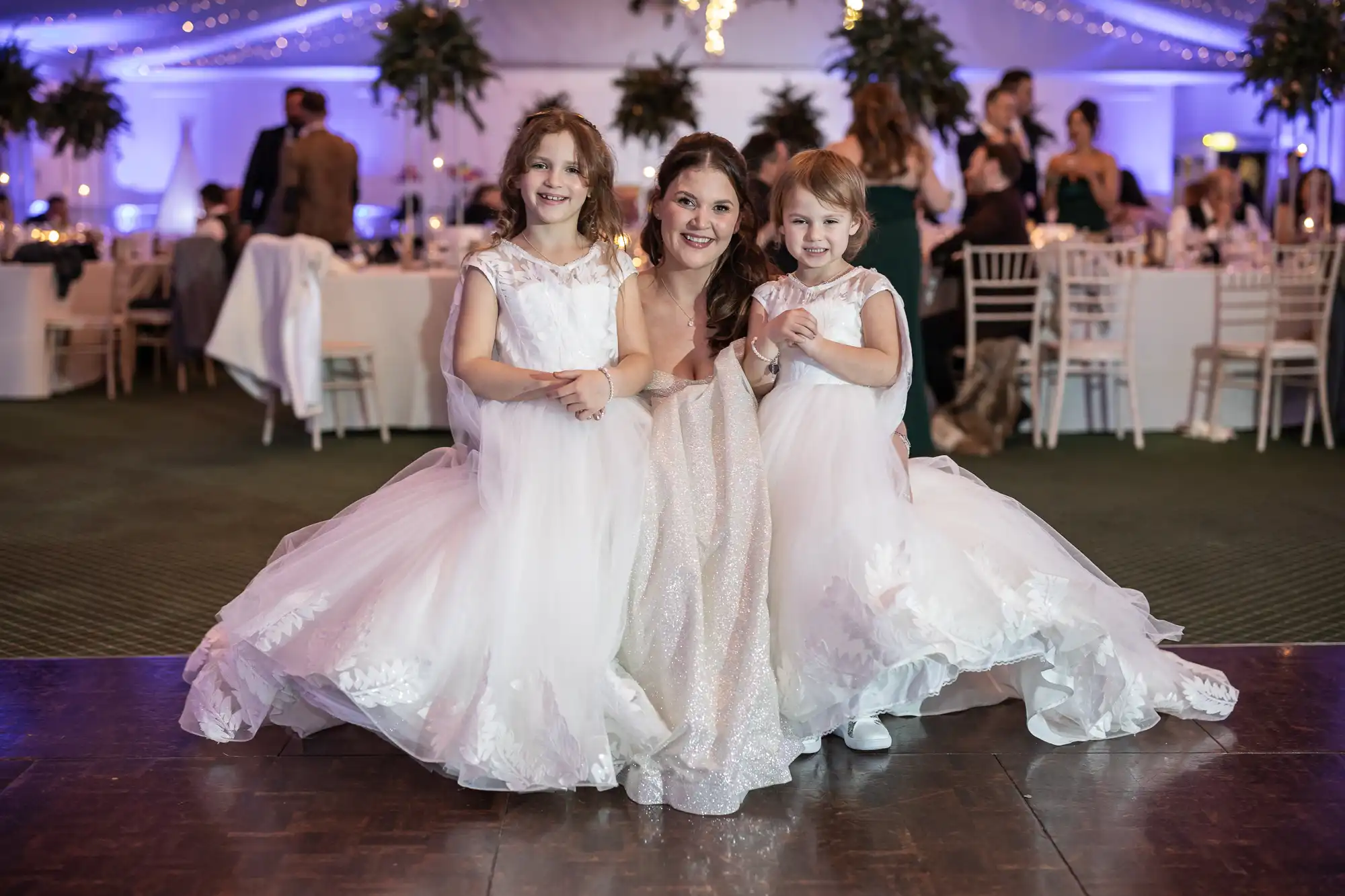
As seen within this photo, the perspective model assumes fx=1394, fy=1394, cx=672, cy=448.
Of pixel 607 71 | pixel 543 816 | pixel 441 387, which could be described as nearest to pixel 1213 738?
pixel 543 816

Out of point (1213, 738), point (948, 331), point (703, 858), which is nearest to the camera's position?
point (703, 858)

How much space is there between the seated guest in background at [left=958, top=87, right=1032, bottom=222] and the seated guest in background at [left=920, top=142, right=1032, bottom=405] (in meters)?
0.19

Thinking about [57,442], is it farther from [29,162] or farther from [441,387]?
[29,162]

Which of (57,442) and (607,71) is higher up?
(607,71)

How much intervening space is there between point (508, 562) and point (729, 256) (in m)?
0.85

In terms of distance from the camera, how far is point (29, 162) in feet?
48.5

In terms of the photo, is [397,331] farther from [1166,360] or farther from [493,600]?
[493,600]

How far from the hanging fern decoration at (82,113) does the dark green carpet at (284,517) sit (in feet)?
11.9

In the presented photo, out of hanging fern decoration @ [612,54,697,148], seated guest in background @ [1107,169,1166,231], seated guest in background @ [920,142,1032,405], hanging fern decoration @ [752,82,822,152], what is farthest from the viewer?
hanging fern decoration @ [612,54,697,148]

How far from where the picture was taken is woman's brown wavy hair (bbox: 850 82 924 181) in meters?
5.09

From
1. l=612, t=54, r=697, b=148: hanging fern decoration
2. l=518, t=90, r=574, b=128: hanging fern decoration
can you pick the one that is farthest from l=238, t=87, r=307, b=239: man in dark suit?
l=518, t=90, r=574, b=128: hanging fern decoration

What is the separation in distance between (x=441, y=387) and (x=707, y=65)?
941 cm

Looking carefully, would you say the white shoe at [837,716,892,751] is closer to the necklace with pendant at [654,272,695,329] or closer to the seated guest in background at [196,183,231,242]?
the necklace with pendant at [654,272,695,329]

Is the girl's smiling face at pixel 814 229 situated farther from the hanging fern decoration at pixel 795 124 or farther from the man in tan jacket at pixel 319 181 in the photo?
the hanging fern decoration at pixel 795 124
